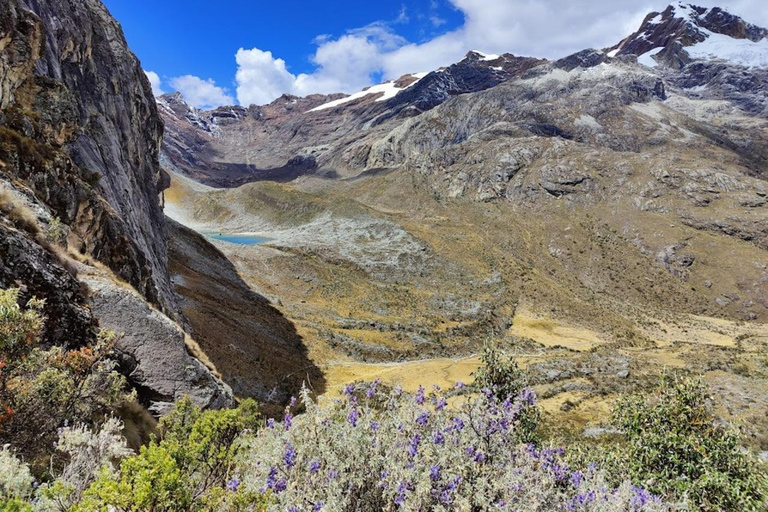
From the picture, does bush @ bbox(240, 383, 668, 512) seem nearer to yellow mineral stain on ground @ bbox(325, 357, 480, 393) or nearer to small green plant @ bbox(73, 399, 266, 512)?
small green plant @ bbox(73, 399, 266, 512)

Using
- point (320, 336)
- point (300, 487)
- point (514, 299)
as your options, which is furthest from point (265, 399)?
point (514, 299)

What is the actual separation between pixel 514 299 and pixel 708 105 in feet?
531

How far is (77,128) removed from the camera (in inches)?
664

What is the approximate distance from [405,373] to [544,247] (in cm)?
5799

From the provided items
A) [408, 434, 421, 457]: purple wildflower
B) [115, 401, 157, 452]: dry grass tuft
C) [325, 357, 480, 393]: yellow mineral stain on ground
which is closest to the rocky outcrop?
[115, 401, 157, 452]: dry grass tuft

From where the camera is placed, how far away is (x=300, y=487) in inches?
182

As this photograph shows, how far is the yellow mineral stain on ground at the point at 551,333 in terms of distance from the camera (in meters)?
46.1

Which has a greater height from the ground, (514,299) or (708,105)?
(708,105)

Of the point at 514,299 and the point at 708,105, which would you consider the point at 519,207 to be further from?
the point at 708,105

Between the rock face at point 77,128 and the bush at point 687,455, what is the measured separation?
16868mm

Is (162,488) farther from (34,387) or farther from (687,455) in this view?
(687,455)

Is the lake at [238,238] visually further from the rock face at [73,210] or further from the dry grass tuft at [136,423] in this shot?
the dry grass tuft at [136,423]

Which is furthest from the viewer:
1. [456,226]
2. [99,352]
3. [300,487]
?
[456,226]

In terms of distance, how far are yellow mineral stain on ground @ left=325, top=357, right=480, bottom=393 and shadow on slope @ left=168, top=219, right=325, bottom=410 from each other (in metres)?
1.44
